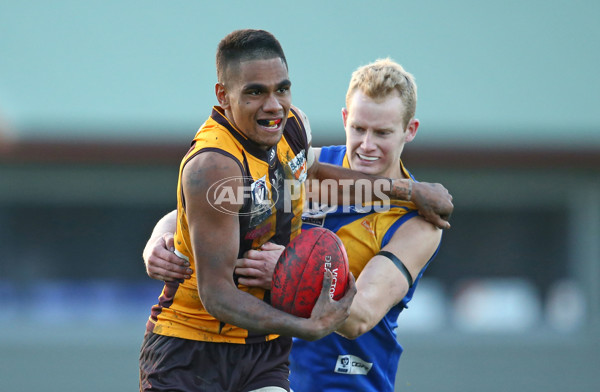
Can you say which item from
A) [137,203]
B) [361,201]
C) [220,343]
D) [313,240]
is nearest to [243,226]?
[313,240]

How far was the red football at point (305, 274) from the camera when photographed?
3.43m

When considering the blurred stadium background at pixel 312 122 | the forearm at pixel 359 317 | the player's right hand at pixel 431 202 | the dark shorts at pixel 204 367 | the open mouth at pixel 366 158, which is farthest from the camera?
the blurred stadium background at pixel 312 122

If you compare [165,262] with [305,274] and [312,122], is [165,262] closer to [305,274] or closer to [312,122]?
[305,274]

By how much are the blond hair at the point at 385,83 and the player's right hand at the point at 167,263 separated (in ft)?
4.72

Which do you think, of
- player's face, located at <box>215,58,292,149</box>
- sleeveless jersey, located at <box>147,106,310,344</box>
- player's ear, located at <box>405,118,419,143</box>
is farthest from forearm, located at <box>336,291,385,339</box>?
player's ear, located at <box>405,118,419,143</box>

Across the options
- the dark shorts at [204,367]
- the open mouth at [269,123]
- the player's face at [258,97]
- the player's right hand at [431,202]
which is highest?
the player's face at [258,97]

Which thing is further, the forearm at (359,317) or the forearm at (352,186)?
the forearm at (352,186)

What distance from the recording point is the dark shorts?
3.56 metres

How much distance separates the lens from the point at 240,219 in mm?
3443

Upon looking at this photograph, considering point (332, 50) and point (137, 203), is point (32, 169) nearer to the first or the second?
point (137, 203)

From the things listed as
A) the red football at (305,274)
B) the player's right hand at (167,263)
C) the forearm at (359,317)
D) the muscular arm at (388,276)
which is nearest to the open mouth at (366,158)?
the muscular arm at (388,276)

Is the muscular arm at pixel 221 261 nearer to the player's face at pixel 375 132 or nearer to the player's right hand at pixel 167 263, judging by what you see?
the player's right hand at pixel 167 263

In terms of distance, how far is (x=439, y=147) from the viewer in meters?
13.6

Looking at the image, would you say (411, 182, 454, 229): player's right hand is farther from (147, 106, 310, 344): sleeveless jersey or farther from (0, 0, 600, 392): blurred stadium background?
(0, 0, 600, 392): blurred stadium background
